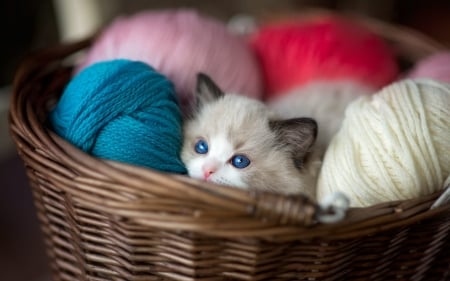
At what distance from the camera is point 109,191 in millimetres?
618

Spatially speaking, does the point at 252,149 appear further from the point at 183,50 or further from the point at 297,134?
the point at 183,50

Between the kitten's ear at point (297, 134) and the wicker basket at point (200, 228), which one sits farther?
the kitten's ear at point (297, 134)

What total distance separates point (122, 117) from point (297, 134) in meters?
0.26

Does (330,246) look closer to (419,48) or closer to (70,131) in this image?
(70,131)

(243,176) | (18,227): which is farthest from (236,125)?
(18,227)

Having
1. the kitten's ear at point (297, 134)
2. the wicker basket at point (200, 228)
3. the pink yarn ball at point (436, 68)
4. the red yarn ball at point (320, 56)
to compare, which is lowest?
the wicker basket at point (200, 228)

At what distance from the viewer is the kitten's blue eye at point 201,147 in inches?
31.1

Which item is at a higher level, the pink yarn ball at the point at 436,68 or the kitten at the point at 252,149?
the pink yarn ball at the point at 436,68

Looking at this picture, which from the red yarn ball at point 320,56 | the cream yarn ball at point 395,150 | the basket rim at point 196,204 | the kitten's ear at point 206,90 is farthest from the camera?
the red yarn ball at point 320,56

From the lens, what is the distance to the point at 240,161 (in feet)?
2.52

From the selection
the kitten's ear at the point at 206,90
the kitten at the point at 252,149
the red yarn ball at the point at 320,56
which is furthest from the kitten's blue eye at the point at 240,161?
the red yarn ball at the point at 320,56

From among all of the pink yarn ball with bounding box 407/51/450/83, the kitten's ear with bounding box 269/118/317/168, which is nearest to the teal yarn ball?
the kitten's ear with bounding box 269/118/317/168

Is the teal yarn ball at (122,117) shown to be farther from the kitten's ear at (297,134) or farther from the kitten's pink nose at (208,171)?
the kitten's ear at (297,134)

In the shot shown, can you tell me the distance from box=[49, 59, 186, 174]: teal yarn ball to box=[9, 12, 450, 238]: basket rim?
7 cm
